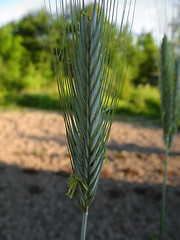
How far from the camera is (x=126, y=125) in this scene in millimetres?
8797

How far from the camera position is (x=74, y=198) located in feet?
12.5

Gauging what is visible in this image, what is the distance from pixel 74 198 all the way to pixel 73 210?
308 millimetres

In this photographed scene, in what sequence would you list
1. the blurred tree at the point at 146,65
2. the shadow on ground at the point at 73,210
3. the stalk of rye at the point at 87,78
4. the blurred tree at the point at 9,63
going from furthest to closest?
the blurred tree at the point at 146,65 < the blurred tree at the point at 9,63 < the shadow on ground at the point at 73,210 < the stalk of rye at the point at 87,78

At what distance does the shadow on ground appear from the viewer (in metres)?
3.01

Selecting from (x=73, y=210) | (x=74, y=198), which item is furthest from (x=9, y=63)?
(x=73, y=210)

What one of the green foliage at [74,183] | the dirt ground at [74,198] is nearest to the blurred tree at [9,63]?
the dirt ground at [74,198]

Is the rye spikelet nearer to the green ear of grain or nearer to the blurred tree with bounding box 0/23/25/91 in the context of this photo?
the green ear of grain

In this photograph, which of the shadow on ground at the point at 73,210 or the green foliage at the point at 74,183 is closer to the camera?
the green foliage at the point at 74,183

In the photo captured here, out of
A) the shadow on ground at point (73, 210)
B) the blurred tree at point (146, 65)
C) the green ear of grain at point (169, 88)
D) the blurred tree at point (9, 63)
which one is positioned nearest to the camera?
the green ear of grain at point (169, 88)

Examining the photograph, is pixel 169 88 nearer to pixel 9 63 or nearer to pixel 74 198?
pixel 74 198

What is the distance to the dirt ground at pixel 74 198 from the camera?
3.06 metres

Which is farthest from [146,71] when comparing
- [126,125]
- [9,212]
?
[9,212]

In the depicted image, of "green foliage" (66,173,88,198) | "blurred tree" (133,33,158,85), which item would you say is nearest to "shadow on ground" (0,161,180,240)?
"green foliage" (66,173,88,198)

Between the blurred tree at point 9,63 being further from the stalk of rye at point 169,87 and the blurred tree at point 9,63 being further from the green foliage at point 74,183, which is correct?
the green foliage at point 74,183
